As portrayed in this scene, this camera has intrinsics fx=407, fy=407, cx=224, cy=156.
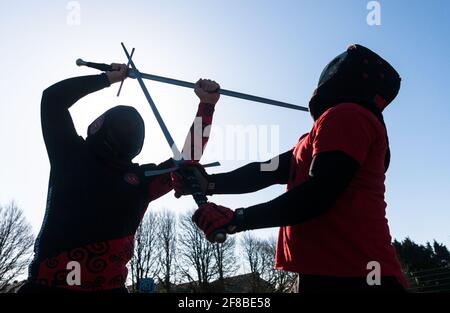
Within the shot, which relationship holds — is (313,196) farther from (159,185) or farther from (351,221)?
(159,185)

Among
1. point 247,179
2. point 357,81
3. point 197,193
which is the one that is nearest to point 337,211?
point 357,81

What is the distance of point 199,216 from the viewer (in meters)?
2.66

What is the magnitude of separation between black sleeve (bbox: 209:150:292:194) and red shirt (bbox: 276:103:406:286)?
3.02 ft

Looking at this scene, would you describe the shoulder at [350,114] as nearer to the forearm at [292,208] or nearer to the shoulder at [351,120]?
the shoulder at [351,120]

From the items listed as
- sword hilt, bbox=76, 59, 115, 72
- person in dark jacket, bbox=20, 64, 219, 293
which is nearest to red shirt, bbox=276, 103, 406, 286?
person in dark jacket, bbox=20, 64, 219, 293

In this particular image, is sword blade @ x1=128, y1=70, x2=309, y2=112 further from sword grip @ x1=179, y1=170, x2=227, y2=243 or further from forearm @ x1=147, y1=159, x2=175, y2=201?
sword grip @ x1=179, y1=170, x2=227, y2=243

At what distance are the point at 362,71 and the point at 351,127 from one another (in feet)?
2.19

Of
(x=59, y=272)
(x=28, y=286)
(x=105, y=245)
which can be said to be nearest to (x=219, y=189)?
(x=105, y=245)

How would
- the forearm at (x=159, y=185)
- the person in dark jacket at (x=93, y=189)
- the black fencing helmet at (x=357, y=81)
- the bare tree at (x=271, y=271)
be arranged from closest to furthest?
the black fencing helmet at (x=357, y=81), the person in dark jacket at (x=93, y=189), the forearm at (x=159, y=185), the bare tree at (x=271, y=271)

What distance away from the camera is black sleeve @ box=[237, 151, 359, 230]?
245 cm

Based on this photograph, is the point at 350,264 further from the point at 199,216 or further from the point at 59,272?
the point at 59,272

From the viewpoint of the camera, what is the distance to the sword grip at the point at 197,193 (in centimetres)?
249

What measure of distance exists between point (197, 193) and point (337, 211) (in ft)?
3.65

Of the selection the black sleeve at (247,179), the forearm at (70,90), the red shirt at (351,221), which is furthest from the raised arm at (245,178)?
the forearm at (70,90)
